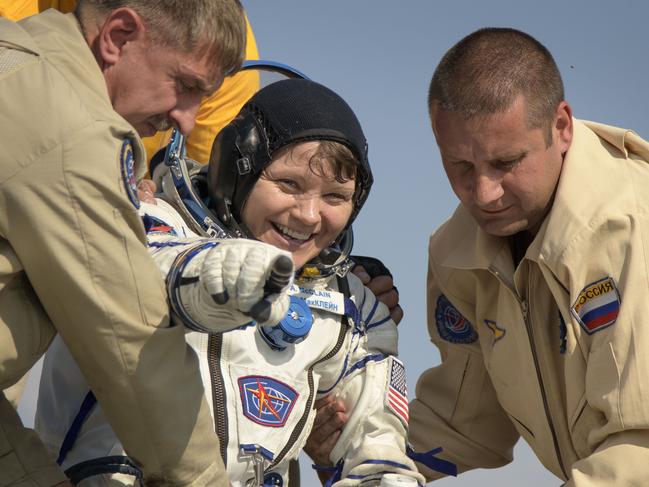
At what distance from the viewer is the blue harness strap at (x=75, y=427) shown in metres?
4.01

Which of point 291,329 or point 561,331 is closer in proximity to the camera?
point 291,329

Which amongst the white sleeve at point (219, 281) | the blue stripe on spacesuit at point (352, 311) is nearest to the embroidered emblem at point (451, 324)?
the blue stripe on spacesuit at point (352, 311)

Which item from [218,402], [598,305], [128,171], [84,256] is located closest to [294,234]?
[218,402]

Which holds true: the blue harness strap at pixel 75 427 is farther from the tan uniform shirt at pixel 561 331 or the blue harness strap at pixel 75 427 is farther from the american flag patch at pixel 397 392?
the tan uniform shirt at pixel 561 331

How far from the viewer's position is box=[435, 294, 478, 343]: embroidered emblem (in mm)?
5754

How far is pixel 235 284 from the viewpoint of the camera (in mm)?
2973

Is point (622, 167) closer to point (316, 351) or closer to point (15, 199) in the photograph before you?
point (316, 351)

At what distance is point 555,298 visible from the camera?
15.7 feet

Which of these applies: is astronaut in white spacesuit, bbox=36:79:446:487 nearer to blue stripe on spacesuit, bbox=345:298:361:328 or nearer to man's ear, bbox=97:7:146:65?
blue stripe on spacesuit, bbox=345:298:361:328

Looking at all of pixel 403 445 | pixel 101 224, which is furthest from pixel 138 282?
pixel 403 445

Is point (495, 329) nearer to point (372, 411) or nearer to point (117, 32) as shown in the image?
point (372, 411)

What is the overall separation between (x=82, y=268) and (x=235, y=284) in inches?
19.7

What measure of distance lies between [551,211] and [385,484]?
1.40 metres

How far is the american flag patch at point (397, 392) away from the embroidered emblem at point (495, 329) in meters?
0.54
